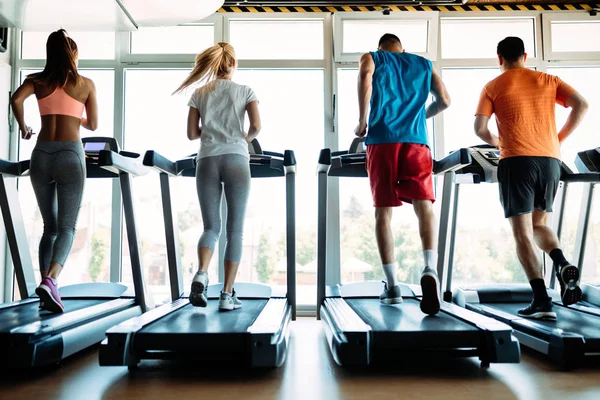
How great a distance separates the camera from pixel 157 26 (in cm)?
433

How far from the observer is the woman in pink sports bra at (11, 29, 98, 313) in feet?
8.54

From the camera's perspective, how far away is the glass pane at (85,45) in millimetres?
4469

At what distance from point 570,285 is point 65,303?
124 inches

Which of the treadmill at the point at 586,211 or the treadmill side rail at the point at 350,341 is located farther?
the treadmill at the point at 586,211

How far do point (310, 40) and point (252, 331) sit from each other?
327 cm

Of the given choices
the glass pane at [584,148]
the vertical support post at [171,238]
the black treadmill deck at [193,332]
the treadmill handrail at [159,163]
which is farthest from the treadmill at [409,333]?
the glass pane at [584,148]

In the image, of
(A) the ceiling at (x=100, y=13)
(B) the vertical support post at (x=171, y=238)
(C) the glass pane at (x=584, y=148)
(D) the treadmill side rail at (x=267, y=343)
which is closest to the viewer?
(D) the treadmill side rail at (x=267, y=343)

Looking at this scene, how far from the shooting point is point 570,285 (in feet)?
7.84

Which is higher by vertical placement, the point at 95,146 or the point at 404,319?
the point at 95,146

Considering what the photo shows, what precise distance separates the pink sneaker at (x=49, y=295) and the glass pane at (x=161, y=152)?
171 centimetres

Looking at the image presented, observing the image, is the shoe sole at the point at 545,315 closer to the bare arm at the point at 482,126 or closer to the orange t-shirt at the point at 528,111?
the orange t-shirt at the point at 528,111

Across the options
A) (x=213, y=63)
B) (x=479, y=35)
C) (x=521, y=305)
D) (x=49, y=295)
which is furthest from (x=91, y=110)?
(x=479, y=35)

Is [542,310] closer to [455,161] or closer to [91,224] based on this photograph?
[455,161]

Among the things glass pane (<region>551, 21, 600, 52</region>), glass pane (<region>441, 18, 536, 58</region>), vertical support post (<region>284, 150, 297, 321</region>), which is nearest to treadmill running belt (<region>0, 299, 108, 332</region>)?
vertical support post (<region>284, 150, 297, 321</region>)
